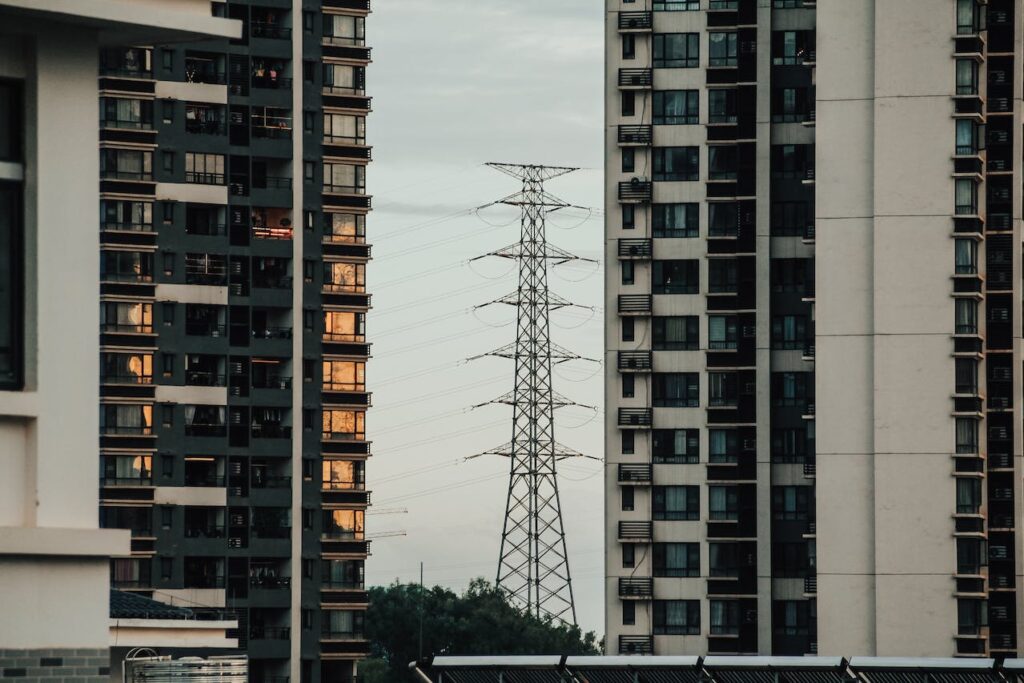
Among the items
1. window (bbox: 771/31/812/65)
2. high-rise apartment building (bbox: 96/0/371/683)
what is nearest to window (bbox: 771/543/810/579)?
window (bbox: 771/31/812/65)

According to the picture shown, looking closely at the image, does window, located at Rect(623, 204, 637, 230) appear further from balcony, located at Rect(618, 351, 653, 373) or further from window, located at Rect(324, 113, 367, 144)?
window, located at Rect(324, 113, 367, 144)

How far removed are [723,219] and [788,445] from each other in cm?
977

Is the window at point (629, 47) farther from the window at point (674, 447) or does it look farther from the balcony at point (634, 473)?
the balcony at point (634, 473)

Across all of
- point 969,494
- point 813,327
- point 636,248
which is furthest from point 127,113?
point 969,494

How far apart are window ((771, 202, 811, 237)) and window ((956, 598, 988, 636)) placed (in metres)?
17.8

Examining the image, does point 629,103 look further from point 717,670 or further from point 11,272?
point 11,272

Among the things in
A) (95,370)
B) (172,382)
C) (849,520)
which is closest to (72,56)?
(95,370)

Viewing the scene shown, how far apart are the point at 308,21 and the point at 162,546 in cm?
2516

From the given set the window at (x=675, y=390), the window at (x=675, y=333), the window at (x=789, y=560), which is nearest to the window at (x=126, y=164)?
the window at (x=675, y=333)

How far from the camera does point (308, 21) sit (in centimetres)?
10569

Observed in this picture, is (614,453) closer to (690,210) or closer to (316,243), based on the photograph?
(690,210)

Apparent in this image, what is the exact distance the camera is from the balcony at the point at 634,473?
308 feet

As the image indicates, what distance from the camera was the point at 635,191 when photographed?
95438 millimetres

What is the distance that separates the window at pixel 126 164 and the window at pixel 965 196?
3584 centimetres
